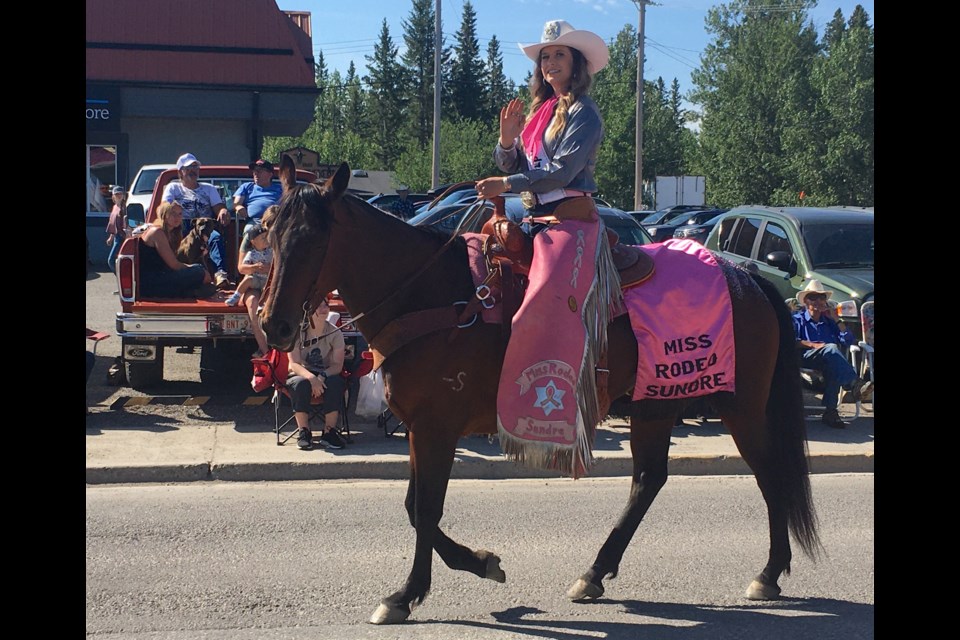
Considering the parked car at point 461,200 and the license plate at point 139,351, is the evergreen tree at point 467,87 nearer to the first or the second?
the parked car at point 461,200

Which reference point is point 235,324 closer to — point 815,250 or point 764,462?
point 764,462

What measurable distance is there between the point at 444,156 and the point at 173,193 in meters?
40.8

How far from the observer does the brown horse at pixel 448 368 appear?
4.56 meters

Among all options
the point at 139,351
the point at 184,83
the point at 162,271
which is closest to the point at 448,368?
the point at 139,351

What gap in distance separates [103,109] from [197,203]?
16.9 metres

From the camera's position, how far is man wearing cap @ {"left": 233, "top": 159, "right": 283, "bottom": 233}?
10.2m

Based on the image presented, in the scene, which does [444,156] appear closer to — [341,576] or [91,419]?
[91,419]

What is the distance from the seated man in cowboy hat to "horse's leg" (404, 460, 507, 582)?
→ 5.64m

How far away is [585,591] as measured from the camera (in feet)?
16.7

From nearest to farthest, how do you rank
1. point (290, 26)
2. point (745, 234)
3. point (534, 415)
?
point (534, 415) < point (745, 234) < point (290, 26)

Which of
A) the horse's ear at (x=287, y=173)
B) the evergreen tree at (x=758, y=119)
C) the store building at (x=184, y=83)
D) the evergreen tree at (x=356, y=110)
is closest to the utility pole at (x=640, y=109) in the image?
the evergreen tree at (x=758, y=119)

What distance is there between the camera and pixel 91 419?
30.1 ft

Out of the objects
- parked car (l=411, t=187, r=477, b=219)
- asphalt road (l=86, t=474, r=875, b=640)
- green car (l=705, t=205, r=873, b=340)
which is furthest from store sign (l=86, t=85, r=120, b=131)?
asphalt road (l=86, t=474, r=875, b=640)
